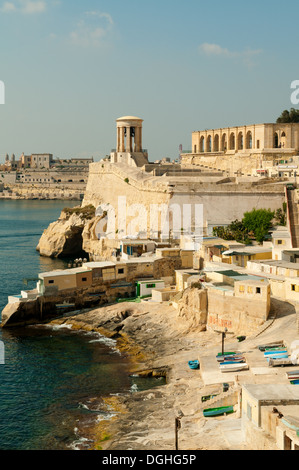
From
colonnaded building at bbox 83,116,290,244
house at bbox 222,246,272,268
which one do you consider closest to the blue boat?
house at bbox 222,246,272,268

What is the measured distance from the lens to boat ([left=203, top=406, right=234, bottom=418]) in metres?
14.9

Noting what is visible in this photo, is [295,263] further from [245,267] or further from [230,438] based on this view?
[230,438]

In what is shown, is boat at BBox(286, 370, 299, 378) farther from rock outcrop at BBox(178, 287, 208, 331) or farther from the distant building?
the distant building

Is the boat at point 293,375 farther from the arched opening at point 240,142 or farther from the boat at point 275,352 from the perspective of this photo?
the arched opening at point 240,142

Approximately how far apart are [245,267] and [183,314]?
4.12 metres

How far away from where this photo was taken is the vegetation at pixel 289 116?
49656mm

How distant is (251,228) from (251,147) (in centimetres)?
1389

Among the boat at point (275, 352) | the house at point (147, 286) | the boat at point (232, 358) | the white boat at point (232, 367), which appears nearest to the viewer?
the white boat at point (232, 367)

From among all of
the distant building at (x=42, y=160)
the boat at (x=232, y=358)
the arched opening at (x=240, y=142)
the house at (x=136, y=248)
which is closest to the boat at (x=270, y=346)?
the boat at (x=232, y=358)

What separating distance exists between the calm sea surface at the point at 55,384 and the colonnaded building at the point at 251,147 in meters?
19.4

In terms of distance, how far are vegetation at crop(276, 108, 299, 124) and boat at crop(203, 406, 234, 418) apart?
37.5m

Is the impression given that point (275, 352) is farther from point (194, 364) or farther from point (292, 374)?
point (194, 364)

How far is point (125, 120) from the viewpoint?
45.4m

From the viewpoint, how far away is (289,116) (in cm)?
4984
